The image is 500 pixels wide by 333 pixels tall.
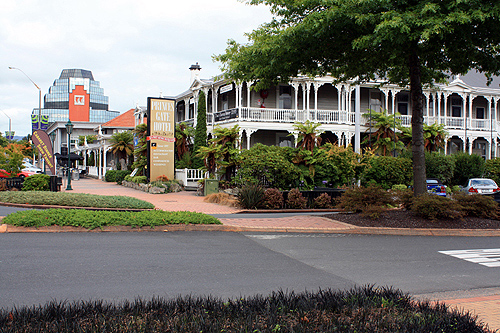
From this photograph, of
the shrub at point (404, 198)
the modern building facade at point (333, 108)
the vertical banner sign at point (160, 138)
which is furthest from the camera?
the modern building facade at point (333, 108)

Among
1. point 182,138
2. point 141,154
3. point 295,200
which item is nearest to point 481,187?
point 295,200

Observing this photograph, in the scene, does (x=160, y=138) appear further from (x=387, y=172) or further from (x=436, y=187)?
(x=436, y=187)

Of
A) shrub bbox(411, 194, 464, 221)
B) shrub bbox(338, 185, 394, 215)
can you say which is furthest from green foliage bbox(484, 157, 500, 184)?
shrub bbox(338, 185, 394, 215)

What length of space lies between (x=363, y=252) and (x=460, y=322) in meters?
4.98

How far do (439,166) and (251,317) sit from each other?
1014 inches

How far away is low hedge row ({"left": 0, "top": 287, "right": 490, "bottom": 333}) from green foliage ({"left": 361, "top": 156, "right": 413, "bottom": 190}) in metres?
19.8

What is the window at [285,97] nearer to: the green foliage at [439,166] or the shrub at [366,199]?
the green foliage at [439,166]

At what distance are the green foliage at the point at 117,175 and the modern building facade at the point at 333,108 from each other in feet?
21.0

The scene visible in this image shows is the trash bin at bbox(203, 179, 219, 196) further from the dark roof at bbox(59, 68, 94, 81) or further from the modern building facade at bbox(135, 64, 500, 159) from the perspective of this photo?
the dark roof at bbox(59, 68, 94, 81)

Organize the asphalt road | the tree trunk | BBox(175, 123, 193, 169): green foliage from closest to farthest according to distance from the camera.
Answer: the asphalt road < the tree trunk < BBox(175, 123, 193, 169): green foliage

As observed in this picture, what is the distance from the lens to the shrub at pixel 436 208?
1174 cm

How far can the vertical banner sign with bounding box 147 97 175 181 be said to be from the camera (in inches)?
985

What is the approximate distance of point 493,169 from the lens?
29797 mm

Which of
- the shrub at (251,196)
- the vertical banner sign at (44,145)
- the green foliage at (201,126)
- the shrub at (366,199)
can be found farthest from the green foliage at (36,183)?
the shrub at (366,199)
